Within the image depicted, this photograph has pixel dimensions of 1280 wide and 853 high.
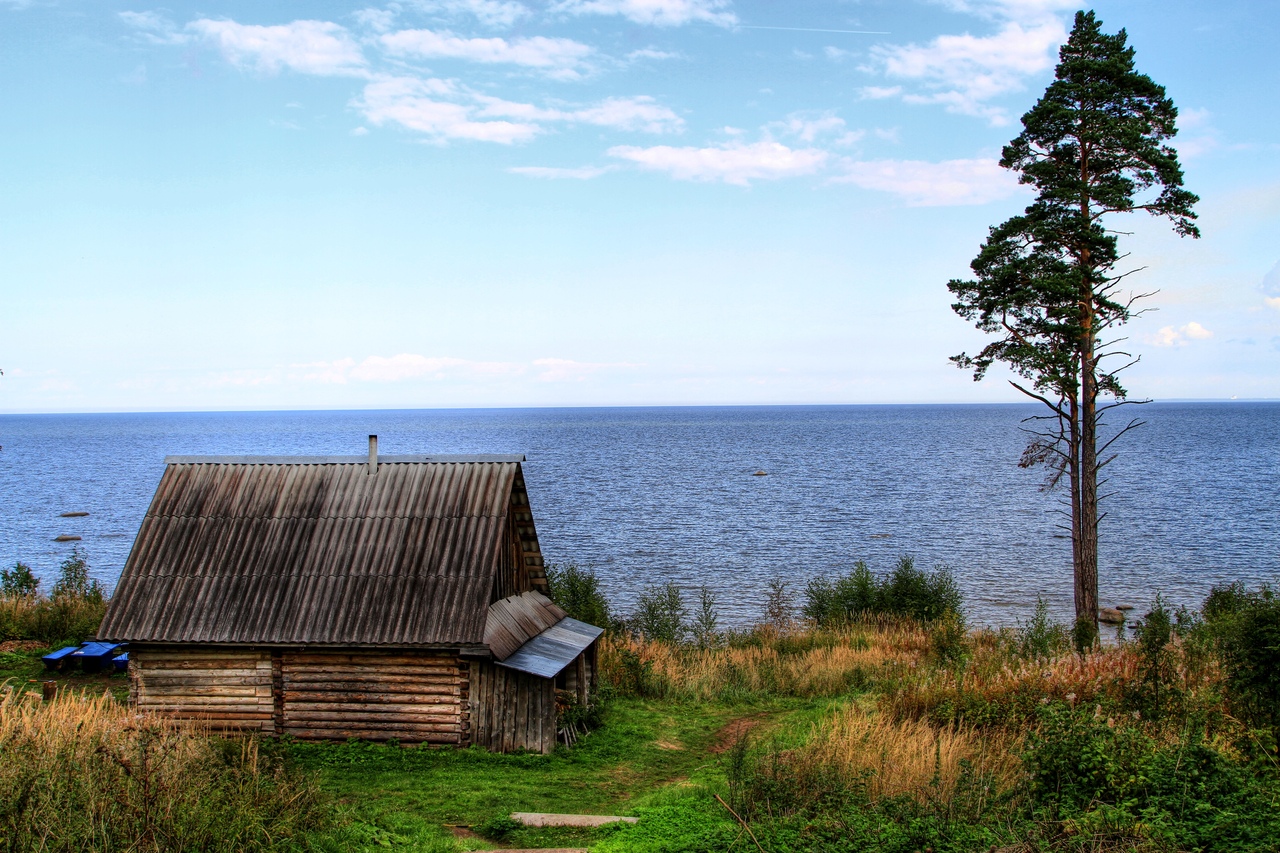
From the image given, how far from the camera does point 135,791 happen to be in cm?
832

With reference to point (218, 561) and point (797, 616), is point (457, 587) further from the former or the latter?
point (797, 616)

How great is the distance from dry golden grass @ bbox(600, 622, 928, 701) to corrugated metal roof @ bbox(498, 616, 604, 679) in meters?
2.73

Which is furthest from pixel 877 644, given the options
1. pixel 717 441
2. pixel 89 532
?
pixel 717 441

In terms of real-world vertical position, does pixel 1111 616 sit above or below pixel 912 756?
below

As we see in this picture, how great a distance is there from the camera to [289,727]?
15.8 metres

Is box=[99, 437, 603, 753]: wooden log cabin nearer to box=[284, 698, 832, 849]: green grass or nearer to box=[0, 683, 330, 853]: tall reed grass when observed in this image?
box=[284, 698, 832, 849]: green grass

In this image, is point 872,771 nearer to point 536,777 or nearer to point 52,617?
point 536,777

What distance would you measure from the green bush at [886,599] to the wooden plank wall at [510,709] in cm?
1458

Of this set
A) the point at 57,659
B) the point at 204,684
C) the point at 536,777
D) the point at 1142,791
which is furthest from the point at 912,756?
the point at 57,659

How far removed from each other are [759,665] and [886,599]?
8664 mm

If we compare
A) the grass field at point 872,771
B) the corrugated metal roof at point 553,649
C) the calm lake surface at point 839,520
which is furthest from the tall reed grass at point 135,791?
the calm lake surface at point 839,520

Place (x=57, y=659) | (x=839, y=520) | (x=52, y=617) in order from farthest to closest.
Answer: (x=839, y=520) < (x=52, y=617) < (x=57, y=659)

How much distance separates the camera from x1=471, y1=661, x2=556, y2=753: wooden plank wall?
1548 centimetres

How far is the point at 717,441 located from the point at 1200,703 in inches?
5931
